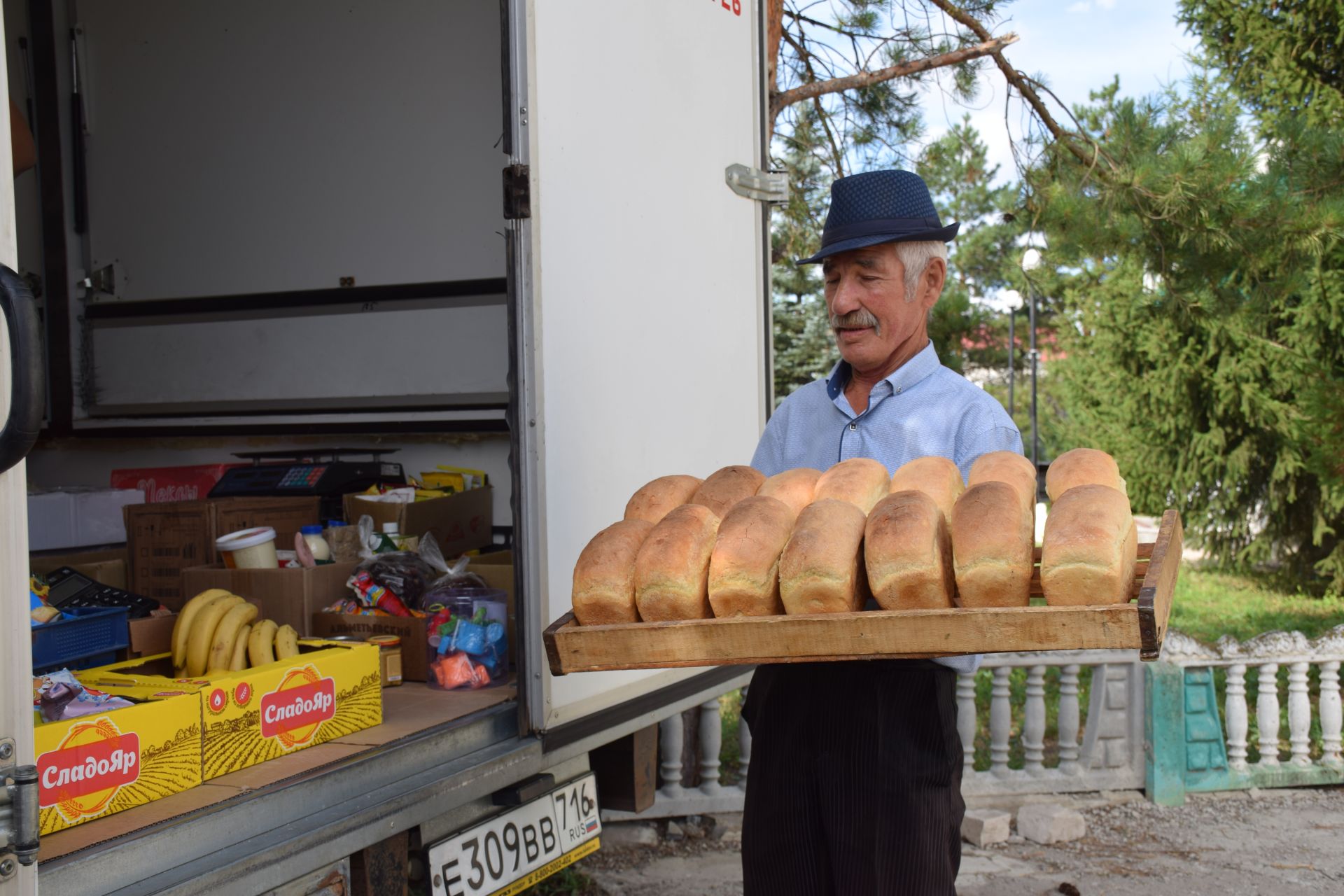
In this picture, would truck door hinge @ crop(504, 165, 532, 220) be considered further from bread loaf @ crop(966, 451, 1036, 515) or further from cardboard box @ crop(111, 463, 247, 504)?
cardboard box @ crop(111, 463, 247, 504)

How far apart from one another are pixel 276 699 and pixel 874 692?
1.35 metres

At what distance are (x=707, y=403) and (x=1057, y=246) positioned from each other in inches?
163

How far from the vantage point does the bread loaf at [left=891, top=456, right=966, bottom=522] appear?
6.89ft

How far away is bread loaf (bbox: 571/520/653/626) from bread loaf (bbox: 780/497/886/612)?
0.27 metres

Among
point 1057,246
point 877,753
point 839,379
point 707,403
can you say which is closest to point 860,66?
point 1057,246

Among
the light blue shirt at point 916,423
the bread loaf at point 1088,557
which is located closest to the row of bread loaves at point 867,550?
the bread loaf at point 1088,557

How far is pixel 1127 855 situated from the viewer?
4.92 metres

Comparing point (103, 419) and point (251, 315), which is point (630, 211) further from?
point (103, 419)

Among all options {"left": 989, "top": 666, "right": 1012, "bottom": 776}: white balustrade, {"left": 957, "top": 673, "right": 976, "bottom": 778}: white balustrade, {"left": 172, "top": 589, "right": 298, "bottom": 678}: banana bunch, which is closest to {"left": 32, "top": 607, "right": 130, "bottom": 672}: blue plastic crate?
{"left": 172, "top": 589, "right": 298, "bottom": 678}: banana bunch

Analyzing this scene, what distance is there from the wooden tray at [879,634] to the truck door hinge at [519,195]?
1074mm

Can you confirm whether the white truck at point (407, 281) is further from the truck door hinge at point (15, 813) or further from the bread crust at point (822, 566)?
the bread crust at point (822, 566)

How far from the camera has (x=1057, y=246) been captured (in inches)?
268

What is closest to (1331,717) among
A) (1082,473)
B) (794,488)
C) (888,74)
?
(888,74)

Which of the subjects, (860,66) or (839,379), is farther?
(860,66)
